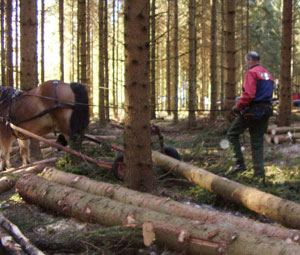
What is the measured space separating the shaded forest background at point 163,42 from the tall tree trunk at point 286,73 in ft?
5.18

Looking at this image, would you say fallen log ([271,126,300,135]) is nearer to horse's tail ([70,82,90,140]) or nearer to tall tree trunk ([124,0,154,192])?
horse's tail ([70,82,90,140])

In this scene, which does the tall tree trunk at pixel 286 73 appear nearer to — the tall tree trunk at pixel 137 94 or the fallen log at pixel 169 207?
the tall tree trunk at pixel 137 94

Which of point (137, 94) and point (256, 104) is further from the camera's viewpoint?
point (256, 104)

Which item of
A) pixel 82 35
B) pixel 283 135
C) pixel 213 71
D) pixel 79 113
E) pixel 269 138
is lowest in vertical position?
pixel 269 138

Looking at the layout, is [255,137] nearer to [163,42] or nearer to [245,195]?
[245,195]

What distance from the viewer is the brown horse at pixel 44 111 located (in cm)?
754

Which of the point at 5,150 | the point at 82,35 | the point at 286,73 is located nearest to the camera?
the point at 5,150

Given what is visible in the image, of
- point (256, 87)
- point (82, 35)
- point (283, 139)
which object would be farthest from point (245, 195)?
point (82, 35)

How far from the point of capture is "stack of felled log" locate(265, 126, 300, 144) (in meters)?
10.4

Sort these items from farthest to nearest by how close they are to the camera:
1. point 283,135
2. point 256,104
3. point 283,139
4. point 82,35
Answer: point 82,35
point 283,135
point 283,139
point 256,104

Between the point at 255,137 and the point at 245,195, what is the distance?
6.43 ft

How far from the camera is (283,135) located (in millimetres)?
10641

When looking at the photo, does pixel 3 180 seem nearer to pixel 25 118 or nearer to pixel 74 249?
pixel 25 118

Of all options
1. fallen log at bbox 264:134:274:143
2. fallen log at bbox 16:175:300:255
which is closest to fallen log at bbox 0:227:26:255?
fallen log at bbox 16:175:300:255
